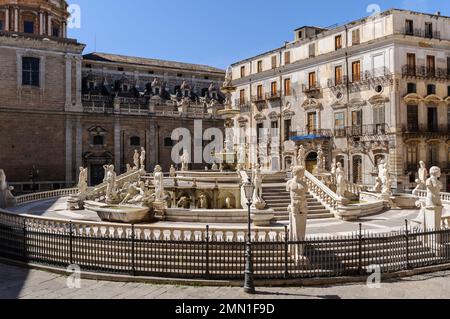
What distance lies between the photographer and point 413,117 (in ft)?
102

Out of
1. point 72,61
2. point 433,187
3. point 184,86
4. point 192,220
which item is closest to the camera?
point 433,187

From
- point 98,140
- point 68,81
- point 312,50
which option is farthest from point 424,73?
point 68,81

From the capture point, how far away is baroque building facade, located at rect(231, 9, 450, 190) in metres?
30.6

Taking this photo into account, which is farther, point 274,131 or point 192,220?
point 274,131

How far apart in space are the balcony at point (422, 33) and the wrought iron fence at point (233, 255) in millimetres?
23393

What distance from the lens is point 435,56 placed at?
32125mm

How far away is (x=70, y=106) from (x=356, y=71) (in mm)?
27067

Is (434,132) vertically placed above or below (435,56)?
below

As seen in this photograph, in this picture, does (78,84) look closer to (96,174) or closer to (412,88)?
(96,174)

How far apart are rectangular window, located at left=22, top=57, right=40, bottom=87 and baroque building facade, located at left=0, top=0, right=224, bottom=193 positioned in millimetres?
86

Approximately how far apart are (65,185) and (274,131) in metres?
20.9

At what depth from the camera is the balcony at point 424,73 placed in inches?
1211

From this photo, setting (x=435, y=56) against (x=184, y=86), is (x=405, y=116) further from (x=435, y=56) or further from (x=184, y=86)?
(x=184, y=86)
